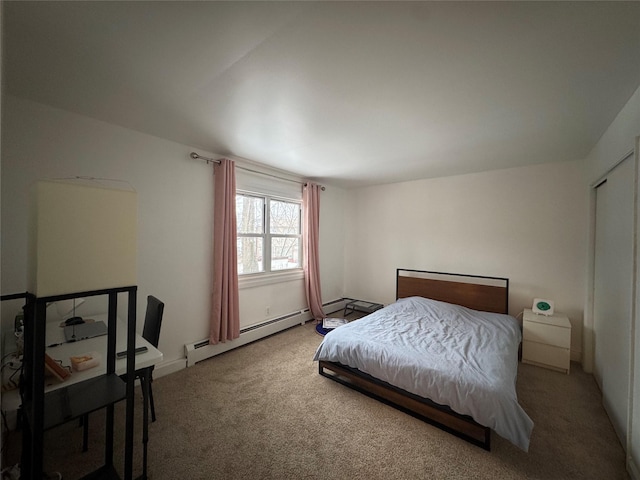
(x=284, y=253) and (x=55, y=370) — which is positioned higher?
(x=284, y=253)

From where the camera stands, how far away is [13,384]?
1.24m

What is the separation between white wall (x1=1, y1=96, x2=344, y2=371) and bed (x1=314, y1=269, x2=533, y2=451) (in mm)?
1529

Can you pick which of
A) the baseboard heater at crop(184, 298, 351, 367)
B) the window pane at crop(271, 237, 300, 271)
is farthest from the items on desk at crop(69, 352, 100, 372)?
the window pane at crop(271, 237, 300, 271)

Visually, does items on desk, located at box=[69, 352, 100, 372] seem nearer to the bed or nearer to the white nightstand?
the bed

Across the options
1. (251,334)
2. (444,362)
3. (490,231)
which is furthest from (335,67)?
(490,231)

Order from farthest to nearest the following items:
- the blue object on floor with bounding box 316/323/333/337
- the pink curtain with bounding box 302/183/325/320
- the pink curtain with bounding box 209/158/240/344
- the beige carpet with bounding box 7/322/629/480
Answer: the pink curtain with bounding box 302/183/325/320
the blue object on floor with bounding box 316/323/333/337
the pink curtain with bounding box 209/158/240/344
the beige carpet with bounding box 7/322/629/480

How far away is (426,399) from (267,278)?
93.0 inches

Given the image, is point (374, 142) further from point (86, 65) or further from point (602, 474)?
point (602, 474)

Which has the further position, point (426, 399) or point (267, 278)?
point (267, 278)

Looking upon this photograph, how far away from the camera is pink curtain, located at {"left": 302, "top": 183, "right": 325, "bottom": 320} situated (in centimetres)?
400

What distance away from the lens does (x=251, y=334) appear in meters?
3.27

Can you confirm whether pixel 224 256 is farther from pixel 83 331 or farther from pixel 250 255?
pixel 83 331

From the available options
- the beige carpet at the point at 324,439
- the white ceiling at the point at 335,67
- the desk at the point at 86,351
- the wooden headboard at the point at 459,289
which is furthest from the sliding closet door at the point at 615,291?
the desk at the point at 86,351

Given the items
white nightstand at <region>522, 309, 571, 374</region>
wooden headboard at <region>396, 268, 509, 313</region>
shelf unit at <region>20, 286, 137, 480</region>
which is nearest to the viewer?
shelf unit at <region>20, 286, 137, 480</region>
